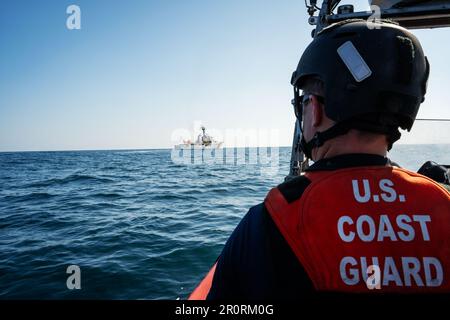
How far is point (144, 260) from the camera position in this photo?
6.31 m

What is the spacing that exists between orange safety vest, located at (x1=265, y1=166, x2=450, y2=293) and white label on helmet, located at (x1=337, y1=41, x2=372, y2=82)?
0.54m

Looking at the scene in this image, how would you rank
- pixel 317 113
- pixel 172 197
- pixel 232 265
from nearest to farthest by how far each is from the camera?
pixel 232 265 < pixel 317 113 < pixel 172 197

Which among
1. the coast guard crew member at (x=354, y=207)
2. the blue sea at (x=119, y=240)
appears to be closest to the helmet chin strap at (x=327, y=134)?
the coast guard crew member at (x=354, y=207)

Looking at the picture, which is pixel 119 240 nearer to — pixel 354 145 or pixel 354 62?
pixel 354 145

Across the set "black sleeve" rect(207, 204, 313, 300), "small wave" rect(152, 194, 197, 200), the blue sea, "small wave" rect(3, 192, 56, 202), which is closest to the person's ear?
"black sleeve" rect(207, 204, 313, 300)

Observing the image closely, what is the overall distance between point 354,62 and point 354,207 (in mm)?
788

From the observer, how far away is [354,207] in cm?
111

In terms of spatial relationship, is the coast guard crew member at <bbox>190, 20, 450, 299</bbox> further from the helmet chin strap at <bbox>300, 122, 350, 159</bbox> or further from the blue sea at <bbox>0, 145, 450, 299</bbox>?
the blue sea at <bbox>0, 145, 450, 299</bbox>

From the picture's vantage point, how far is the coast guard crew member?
3.46 ft

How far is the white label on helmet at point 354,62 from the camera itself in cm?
140

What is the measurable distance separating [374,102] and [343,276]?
0.87m

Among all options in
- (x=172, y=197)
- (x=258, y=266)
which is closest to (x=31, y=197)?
(x=172, y=197)
